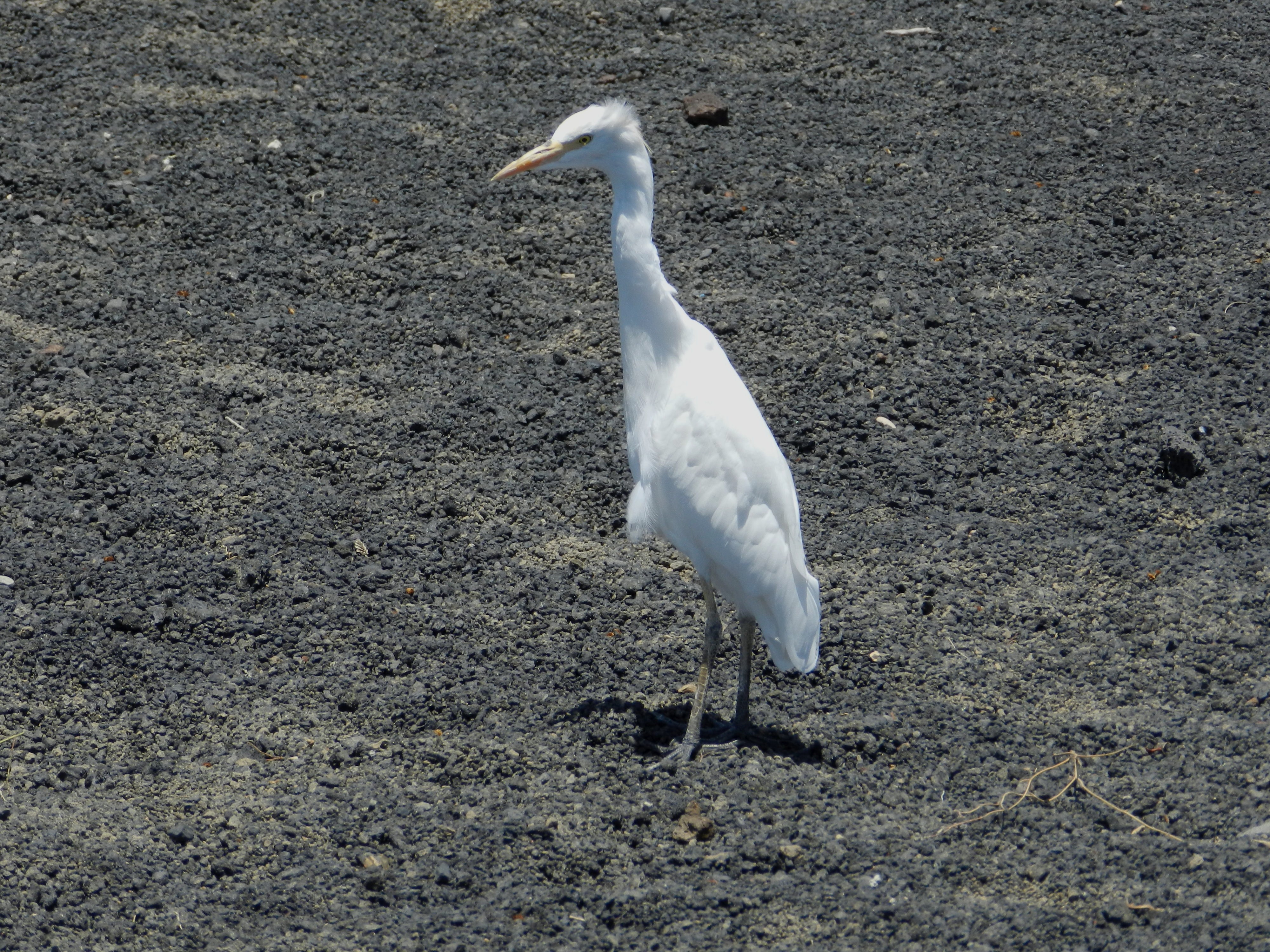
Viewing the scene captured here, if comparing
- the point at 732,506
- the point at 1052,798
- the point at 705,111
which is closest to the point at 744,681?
the point at 732,506

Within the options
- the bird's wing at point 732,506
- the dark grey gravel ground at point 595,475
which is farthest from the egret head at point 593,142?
the dark grey gravel ground at point 595,475

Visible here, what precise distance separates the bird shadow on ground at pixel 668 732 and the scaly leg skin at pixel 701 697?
64mm

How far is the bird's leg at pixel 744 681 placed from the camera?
13.3ft

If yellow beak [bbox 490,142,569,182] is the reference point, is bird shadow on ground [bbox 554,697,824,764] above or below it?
below

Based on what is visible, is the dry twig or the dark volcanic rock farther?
the dark volcanic rock

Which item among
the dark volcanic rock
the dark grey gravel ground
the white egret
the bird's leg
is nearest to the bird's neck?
the white egret

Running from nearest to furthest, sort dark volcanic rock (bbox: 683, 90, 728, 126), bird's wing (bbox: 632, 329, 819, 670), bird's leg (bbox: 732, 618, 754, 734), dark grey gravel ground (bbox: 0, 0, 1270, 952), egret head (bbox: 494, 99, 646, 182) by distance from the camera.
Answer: dark grey gravel ground (bbox: 0, 0, 1270, 952), egret head (bbox: 494, 99, 646, 182), bird's wing (bbox: 632, 329, 819, 670), bird's leg (bbox: 732, 618, 754, 734), dark volcanic rock (bbox: 683, 90, 728, 126)

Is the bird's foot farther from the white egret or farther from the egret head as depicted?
the egret head

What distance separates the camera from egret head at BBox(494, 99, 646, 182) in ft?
12.4

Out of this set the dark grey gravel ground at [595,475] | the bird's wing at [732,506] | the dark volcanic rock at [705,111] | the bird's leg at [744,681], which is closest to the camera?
the dark grey gravel ground at [595,475]

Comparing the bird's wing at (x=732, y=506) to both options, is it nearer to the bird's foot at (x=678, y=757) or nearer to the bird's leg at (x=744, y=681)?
the bird's leg at (x=744, y=681)

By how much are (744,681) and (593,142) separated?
1752 mm

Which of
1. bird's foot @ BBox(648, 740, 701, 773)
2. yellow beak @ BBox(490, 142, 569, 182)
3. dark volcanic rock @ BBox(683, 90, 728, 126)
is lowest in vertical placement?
bird's foot @ BBox(648, 740, 701, 773)

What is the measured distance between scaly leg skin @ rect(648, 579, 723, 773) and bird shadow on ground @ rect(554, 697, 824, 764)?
2.5 inches
